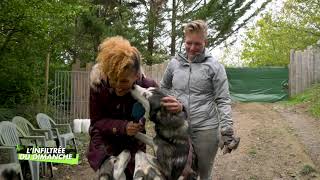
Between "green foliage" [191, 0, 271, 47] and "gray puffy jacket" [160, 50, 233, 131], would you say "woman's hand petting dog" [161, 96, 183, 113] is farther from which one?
"green foliage" [191, 0, 271, 47]

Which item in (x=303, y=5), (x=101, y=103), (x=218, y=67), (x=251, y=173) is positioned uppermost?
(x=303, y=5)

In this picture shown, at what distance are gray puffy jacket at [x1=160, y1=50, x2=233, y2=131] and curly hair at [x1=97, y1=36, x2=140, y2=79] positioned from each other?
3.91ft

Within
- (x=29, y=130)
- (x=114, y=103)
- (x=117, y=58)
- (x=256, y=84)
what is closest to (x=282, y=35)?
(x=256, y=84)

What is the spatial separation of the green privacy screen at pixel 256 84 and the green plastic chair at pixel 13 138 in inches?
408

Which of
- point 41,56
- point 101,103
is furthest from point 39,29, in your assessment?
point 101,103

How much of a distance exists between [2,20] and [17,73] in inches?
77.5

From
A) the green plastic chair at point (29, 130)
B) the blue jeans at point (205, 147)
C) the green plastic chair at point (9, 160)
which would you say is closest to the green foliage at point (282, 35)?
the green plastic chair at point (29, 130)

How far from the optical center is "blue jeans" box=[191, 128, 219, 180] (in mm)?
3326

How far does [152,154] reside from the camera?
2312mm

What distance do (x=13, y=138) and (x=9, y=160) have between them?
64 cm

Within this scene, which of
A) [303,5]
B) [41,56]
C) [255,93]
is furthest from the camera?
[255,93]

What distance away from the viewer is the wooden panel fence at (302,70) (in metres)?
16.2

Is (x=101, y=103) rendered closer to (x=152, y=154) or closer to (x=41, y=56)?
(x=152, y=154)

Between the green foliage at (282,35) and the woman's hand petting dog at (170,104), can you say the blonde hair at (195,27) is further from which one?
the green foliage at (282,35)
